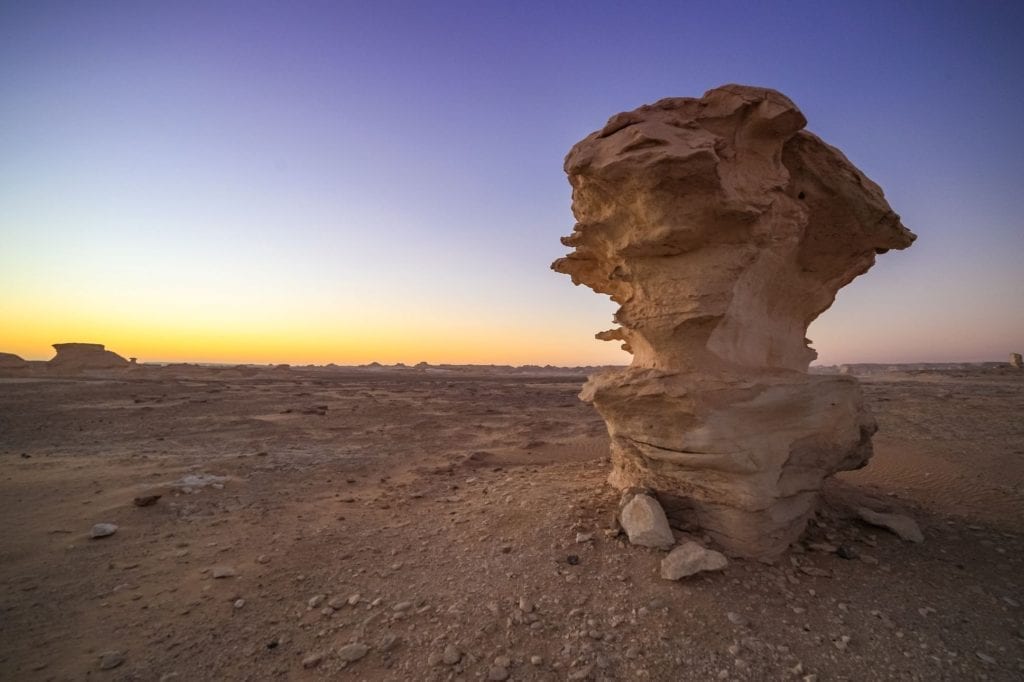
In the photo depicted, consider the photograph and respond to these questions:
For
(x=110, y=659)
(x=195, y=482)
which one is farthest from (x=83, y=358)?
(x=110, y=659)

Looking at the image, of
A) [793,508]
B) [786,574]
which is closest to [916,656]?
[786,574]

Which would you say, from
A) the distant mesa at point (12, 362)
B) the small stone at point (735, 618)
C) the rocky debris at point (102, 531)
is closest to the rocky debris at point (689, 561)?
the small stone at point (735, 618)

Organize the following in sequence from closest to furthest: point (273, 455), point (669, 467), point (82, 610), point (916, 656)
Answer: point (916, 656) → point (82, 610) → point (669, 467) → point (273, 455)

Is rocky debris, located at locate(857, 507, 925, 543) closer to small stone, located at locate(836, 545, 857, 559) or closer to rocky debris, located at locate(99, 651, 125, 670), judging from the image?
small stone, located at locate(836, 545, 857, 559)

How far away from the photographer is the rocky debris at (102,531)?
5.78m

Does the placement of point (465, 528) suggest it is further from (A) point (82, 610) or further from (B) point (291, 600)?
(A) point (82, 610)

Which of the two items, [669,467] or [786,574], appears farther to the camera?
[669,467]

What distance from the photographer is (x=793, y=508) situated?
5.58m

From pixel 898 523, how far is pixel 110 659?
8.63 metres

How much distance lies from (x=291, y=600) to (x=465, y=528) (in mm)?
2251

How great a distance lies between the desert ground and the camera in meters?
3.69

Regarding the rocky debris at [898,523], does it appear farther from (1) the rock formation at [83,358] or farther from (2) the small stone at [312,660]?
(1) the rock formation at [83,358]

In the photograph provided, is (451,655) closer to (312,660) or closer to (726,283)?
(312,660)

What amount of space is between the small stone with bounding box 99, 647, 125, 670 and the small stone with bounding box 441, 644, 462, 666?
2.67m
